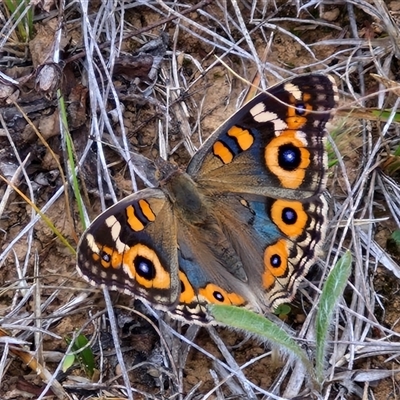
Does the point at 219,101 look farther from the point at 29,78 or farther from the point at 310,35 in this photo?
the point at 29,78

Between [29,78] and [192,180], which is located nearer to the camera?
[192,180]

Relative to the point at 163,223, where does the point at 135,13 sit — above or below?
above

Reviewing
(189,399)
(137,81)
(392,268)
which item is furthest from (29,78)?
(392,268)

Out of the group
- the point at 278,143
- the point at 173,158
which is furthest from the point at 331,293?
the point at 173,158

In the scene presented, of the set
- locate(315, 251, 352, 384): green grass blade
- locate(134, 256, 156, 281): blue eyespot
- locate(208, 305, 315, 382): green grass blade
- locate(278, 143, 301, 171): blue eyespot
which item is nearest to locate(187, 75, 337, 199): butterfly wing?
locate(278, 143, 301, 171): blue eyespot

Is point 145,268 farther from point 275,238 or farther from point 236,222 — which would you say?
point 275,238

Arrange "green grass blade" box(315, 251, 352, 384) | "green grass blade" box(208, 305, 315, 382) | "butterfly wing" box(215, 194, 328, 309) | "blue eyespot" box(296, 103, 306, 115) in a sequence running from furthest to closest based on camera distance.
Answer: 1. "butterfly wing" box(215, 194, 328, 309)
2. "blue eyespot" box(296, 103, 306, 115)
3. "green grass blade" box(315, 251, 352, 384)
4. "green grass blade" box(208, 305, 315, 382)

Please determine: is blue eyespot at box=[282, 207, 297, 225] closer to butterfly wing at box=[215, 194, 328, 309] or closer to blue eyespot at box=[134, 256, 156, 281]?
butterfly wing at box=[215, 194, 328, 309]
